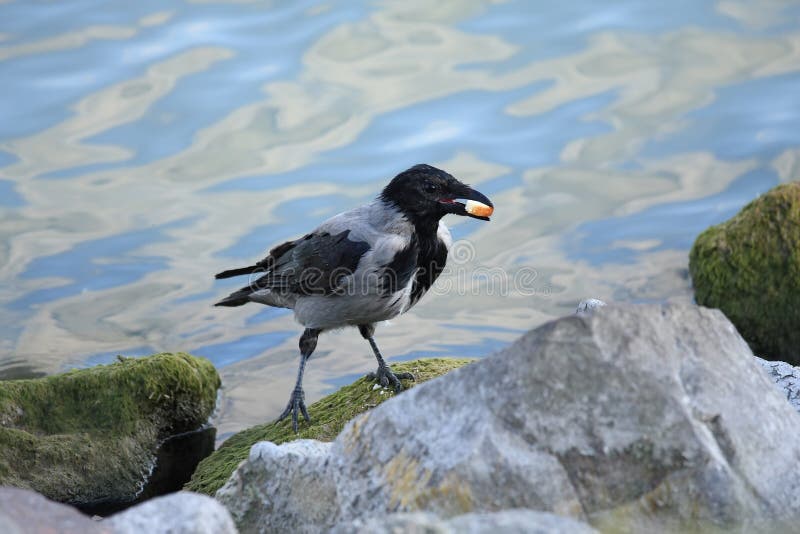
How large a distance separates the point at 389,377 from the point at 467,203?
1295 mm

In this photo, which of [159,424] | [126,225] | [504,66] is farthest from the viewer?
[504,66]

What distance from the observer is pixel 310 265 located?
24.0 feet

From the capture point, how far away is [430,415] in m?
4.23

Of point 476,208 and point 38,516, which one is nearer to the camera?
point 38,516

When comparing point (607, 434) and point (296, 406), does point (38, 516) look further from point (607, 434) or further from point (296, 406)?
point (296, 406)

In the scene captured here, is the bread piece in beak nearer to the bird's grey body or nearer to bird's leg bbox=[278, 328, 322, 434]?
the bird's grey body

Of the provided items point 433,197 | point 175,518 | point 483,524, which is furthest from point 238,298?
point 483,524

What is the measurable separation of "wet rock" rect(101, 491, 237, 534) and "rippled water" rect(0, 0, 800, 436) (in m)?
4.88

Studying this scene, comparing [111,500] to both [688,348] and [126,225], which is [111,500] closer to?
[688,348]

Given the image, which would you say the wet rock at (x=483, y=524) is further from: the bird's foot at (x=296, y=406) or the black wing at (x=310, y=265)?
the black wing at (x=310, y=265)

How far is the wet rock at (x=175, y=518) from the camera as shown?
12.2 ft

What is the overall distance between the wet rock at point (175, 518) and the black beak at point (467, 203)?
3569 mm

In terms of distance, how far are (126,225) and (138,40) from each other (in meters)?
4.13

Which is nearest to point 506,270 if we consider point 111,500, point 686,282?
point 686,282
